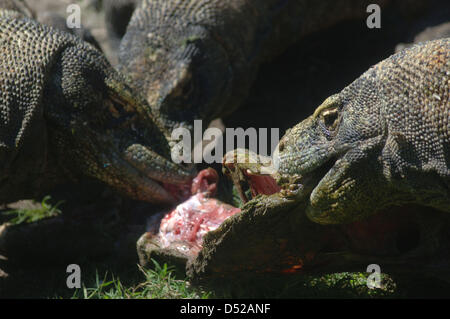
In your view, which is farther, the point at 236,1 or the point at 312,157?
the point at 236,1

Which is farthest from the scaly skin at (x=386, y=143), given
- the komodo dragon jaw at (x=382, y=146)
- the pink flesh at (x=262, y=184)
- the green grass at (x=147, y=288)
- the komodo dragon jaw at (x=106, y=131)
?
the komodo dragon jaw at (x=106, y=131)

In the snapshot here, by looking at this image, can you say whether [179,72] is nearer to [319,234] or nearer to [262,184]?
[262,184]

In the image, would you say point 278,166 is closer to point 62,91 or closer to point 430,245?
point 430,245

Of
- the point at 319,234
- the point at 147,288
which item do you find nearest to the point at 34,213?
the point at 147,288

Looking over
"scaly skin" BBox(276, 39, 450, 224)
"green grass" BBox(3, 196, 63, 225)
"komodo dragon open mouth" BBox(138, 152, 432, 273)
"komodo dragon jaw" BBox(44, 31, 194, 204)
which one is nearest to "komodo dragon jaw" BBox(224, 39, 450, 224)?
"scaly skin" BBox(276, 39, 450, 224)

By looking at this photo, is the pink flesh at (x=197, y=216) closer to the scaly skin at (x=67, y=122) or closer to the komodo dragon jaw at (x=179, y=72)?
the scaly skin at (x=67, y=122)
